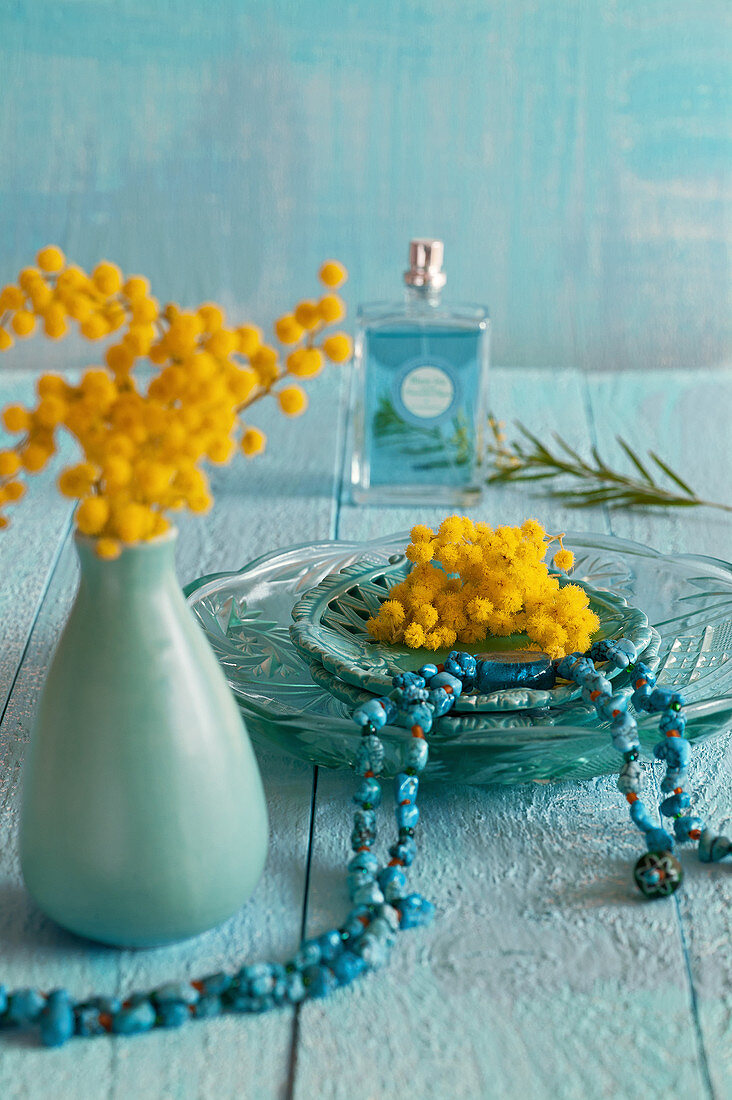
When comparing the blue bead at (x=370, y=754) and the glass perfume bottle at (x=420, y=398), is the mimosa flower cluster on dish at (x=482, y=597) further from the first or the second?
the glass perfume bottle at (x=420, y=398)

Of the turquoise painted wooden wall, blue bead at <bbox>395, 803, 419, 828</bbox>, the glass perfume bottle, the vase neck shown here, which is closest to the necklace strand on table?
blue bead at <bbox>395, 803, 419, 828</bbox>

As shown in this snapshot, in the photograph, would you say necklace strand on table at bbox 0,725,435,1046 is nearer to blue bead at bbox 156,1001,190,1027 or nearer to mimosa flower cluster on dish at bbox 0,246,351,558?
blue bead at bbox 156,1001,190,1027

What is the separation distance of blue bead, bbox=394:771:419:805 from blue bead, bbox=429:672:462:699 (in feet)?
0.11

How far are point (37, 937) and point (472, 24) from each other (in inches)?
39.2

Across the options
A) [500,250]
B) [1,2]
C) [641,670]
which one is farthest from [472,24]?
[641,670]

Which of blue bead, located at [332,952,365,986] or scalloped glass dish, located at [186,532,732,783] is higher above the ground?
scalloped glass dish, located at [186,532,732,783]

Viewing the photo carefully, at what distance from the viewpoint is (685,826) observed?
1.41ft

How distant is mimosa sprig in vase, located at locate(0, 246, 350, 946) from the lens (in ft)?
1.07

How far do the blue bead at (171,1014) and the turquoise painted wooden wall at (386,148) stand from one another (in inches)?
37.7

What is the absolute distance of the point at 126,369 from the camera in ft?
1.08

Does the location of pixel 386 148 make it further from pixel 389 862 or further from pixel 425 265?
pixel 389 862

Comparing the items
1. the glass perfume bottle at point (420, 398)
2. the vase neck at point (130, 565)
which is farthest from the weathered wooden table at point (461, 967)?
the glass perfume bottle at point (420, 398)

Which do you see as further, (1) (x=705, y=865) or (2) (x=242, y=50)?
(2) (x=242, y=50)

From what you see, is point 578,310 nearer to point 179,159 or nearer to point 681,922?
point 179,159
